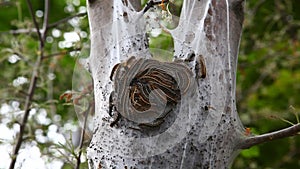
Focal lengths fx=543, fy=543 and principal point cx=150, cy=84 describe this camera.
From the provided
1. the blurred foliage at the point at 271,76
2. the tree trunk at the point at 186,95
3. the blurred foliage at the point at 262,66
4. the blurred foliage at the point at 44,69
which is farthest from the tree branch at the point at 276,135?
the blurred foliage at the point at 271,76

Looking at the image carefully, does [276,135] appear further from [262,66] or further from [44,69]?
[262,66]

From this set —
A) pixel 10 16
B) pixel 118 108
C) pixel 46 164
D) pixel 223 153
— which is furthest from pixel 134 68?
pixel 10 16

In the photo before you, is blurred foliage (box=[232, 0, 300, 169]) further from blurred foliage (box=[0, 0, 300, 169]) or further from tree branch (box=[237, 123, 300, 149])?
tree branch (box=[237, 123, 300, 149])

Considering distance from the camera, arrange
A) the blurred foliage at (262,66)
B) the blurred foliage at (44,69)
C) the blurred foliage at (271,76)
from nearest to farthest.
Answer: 1. the blurred foliage at (44,69)
2. the blurred foliage at (262,66)
3. the blurred foliage at (271,76)

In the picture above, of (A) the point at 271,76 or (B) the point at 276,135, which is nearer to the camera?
(B) the point at 276,135

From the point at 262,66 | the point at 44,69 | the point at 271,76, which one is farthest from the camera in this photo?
the point at 271,76

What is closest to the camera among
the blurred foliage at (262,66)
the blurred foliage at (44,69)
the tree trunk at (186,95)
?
the tree trunk at (186,95)

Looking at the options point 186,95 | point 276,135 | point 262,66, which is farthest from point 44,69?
point 276,135

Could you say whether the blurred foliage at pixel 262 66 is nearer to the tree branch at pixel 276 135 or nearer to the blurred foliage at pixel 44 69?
the blurred foliage at pixel 44 69

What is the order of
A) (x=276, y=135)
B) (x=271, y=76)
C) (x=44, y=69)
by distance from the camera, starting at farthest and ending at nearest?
(x=271, y=76) → (x=44, y=69) → (x=276, y=135)
